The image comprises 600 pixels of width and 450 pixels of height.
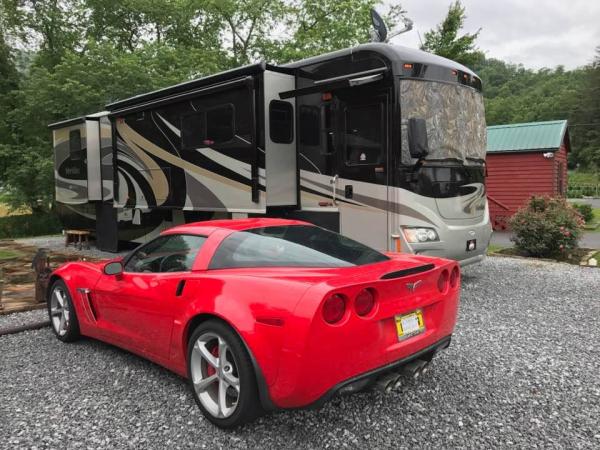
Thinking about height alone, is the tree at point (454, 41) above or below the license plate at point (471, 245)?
above

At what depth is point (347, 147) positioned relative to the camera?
6285 millimetres

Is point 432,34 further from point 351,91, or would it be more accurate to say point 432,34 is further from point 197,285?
point 197,285

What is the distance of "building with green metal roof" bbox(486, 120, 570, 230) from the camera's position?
52.8 ft

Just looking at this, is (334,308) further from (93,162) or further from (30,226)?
(30,226)

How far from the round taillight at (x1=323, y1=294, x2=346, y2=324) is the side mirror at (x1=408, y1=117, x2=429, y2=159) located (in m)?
3.45

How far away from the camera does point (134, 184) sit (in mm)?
9555

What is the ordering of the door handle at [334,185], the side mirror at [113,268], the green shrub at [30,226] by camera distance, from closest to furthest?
the side mirror at [113,268] < the door handle at [334,185] < the green shrub at [30,226]

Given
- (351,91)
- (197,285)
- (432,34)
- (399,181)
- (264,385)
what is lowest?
(264,385)

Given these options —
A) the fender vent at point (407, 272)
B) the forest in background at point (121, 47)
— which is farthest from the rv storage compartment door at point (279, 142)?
the forest in background at point (121, 47)

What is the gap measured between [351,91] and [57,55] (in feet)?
66.0

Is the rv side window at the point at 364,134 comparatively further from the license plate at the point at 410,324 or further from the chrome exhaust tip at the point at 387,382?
the chrome exhaust tip at the point at 387,382

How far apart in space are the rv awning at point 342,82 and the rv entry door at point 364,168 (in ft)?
0.67

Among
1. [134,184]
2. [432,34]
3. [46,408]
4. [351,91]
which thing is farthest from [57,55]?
[46,408]

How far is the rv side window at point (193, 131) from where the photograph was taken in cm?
752
